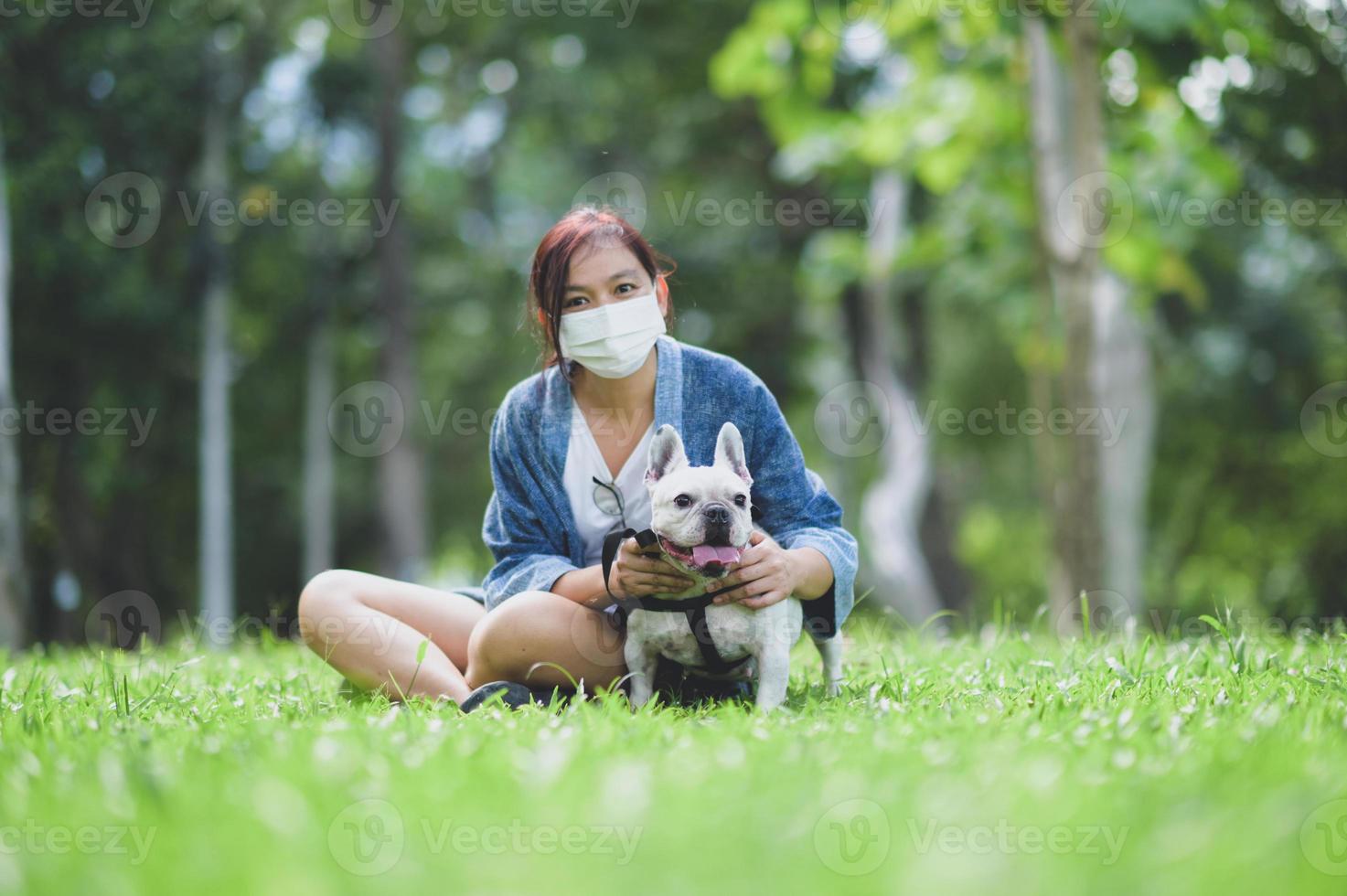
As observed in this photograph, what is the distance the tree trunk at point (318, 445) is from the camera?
802 inches

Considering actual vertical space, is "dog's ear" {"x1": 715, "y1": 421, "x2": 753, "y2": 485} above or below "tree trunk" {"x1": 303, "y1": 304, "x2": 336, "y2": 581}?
above

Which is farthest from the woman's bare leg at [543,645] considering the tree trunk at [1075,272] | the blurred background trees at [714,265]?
the tree trunk at [1075,272]

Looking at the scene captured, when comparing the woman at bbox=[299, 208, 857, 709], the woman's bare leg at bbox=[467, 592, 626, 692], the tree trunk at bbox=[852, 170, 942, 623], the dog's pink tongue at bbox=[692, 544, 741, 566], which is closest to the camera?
the dog's pink tongue at bbox=[692, 544, 741, 566]

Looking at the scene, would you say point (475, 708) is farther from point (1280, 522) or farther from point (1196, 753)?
point (1280, 522)

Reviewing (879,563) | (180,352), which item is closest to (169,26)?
(180,352)

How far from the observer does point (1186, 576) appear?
25172 millimetres

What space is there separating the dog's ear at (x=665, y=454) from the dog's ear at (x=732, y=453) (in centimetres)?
12

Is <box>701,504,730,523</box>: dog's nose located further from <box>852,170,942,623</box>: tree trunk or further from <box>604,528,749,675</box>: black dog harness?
<box>852,170,942,623</box>: tree trunk

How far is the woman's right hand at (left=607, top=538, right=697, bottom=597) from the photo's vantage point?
3.62 metres

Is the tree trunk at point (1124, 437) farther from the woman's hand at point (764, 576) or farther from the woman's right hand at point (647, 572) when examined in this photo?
the woman's right hand at point (647, 572)

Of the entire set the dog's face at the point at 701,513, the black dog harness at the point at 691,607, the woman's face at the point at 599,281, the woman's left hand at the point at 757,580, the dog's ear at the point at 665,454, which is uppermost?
the woman's face at the point at 599,281

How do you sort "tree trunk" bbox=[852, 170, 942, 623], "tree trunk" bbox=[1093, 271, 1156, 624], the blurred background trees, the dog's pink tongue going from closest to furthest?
the dog's pink tongue, the blurred background trees, "tree trunk" bbox=[1093, 271, 1156, 624], "tree trunk" bbox=[852, 170, 942, 623]

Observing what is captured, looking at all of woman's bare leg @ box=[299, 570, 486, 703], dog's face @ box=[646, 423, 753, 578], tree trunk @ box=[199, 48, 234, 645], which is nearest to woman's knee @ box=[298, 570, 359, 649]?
woman's bare leg @ box=[299, 570, 486, 703]

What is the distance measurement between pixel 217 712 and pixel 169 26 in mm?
15300
